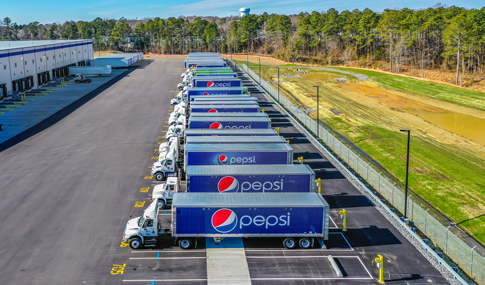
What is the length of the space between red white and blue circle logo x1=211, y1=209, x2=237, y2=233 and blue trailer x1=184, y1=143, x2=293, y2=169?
37.1 feet

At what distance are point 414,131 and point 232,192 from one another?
41066 millimetres

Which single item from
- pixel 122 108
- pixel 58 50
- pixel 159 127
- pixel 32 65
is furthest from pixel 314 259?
pixel 58 50

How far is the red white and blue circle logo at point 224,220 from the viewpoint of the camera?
84.2 feet

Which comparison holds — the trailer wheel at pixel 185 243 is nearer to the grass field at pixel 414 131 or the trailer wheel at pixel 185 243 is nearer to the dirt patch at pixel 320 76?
the grass field at pixel 414 131

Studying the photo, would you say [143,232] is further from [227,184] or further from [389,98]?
[389,98]

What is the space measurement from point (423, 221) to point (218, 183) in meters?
14.3

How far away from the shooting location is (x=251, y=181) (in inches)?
1253

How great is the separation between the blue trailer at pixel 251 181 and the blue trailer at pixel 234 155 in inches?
167

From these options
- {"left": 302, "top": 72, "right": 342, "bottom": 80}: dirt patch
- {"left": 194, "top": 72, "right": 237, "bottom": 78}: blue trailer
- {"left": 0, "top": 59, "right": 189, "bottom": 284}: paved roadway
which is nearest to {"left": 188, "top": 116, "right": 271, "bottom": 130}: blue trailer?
{"left": 0, "top": 59, "right": 189, "bottom": 284}: paved roadway

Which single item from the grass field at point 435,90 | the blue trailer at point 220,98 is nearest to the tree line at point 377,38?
the grass field at point 435,90

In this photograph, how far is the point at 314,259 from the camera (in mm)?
25562

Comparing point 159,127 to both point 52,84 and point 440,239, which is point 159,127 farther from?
point 52,84

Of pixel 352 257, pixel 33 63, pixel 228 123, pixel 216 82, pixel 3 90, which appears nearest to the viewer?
pixel 352 257

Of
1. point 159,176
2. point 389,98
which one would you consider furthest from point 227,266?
point 389,98
